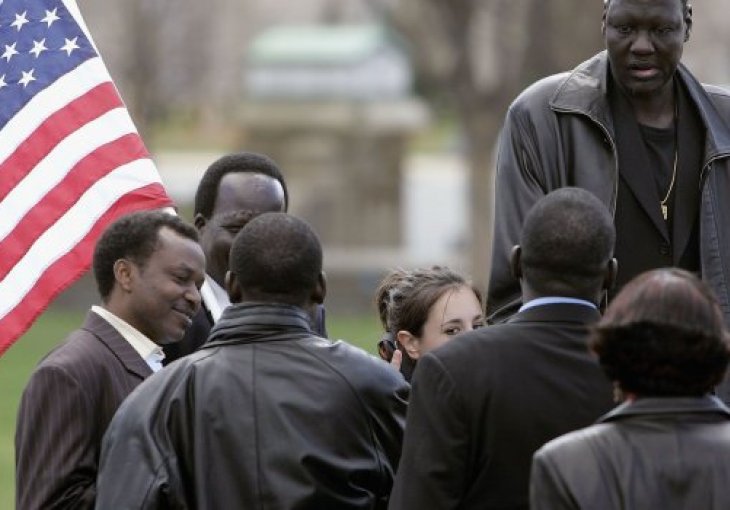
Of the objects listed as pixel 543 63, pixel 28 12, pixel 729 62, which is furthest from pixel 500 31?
pixel 28 12

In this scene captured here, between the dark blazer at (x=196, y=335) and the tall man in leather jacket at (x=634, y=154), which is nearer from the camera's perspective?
the tall man in leather jacket at (x=634, y=154)

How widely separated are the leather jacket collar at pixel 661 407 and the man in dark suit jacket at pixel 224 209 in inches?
99.1

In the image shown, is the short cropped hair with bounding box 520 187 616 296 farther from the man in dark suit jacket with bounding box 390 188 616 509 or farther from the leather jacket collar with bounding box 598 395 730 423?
the leather jacket collar with bounding box 598 395 730 423

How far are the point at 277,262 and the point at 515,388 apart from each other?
88 centimetres

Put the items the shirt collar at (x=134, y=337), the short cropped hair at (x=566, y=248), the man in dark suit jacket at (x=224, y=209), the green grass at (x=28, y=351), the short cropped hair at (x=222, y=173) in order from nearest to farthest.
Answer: the short cropped hair at (x=566, y=248) → the shirt collar at (x=134, y=337) → the man in dark suit jacket at (x=224, y=209) → the short cropped hair at (x=222, y=173) → the green grass at (x=28, y=351)

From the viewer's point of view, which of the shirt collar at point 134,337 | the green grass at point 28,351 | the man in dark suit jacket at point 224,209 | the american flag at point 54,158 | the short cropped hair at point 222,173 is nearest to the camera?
the shirt collar at point 134,337

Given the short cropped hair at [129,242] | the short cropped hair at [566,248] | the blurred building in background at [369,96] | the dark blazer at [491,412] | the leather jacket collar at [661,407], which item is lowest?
the blurred building in background at [369,96]

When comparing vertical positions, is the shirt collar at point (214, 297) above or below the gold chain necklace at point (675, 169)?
below

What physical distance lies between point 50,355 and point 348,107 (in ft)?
121

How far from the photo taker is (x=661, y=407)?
507 centimetres

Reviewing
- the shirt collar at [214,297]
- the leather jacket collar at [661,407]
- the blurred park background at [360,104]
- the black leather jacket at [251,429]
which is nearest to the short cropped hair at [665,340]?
the leather jacket collar at [661,407]

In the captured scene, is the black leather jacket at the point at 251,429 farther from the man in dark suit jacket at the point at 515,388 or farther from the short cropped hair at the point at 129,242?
the short cropped hair at the point at 129,242

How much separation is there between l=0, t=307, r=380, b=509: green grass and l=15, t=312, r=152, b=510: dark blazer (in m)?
7.46

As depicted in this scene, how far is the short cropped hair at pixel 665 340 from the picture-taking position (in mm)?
5070
